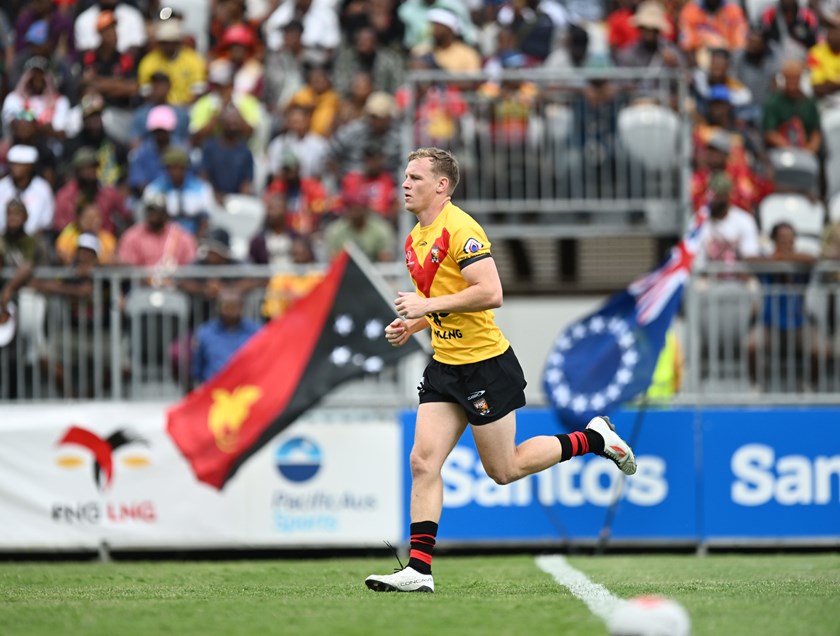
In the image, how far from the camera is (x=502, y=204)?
15.9 metres

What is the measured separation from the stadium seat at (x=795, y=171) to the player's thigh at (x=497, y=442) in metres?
8.56

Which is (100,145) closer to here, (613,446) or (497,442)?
(613,446)

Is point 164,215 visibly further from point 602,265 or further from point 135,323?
point 602,265

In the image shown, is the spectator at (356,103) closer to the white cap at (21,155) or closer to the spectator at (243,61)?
the spectator at (243,61)

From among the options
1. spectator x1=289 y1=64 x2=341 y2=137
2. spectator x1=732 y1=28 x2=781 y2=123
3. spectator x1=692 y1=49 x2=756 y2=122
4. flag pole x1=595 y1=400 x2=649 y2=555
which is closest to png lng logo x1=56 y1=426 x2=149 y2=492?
flag pole x1=595 y1=400 x2=649 y2=555

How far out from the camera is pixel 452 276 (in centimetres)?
867

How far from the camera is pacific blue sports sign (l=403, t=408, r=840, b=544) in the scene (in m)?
14.2

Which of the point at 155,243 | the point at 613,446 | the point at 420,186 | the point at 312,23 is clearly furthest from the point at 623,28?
the point at 420,186

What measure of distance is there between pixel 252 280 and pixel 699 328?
409cm

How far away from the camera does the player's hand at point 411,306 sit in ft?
26.9

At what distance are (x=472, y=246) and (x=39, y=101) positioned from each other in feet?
37.2

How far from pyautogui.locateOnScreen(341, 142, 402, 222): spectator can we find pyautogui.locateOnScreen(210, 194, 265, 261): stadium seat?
1.05 metres

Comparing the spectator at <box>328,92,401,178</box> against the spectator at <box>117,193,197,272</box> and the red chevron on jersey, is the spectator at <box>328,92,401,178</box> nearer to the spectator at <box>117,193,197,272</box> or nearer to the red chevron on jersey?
the spectator at <box>117,193,197,272</box>

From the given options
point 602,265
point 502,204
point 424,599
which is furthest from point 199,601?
point 602,265
